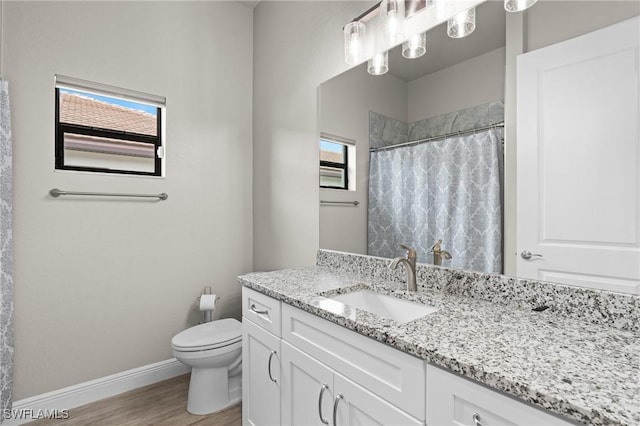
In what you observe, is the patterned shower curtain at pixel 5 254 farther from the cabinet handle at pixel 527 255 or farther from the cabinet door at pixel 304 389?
the cabinet handle at pixel 527 255

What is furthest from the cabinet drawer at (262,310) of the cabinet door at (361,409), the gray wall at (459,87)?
the gray wall at (459,87)

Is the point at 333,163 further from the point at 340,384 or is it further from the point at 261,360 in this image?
the point at 340,384

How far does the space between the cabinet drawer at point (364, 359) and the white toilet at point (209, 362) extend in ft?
2.65

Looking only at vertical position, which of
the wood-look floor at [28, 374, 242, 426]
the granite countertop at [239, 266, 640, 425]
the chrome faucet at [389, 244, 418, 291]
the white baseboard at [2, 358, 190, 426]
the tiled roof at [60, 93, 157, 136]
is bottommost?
the wood-look floor at [28, 374, 242, 426]

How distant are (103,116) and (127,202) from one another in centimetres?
59

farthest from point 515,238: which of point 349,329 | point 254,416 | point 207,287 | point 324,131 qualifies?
Answer: point 207,287

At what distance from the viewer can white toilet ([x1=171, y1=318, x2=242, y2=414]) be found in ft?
6.21

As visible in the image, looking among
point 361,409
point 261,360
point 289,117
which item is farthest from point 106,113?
point 361,409

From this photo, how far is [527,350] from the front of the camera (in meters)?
0.79

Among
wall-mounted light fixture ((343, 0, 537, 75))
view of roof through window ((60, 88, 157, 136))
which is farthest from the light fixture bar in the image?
view of roof through window ((60, 88, 157, 136))

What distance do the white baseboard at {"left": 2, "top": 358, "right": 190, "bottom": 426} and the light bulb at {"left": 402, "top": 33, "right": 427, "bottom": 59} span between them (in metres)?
2.45

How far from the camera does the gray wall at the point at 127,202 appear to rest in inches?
74.2

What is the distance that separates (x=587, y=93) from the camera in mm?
993

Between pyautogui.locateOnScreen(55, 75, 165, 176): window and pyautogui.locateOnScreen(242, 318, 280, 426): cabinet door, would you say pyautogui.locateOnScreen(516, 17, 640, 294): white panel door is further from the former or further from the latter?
pyautogui.locateOnScreen(55, 75, 165, 176): window
